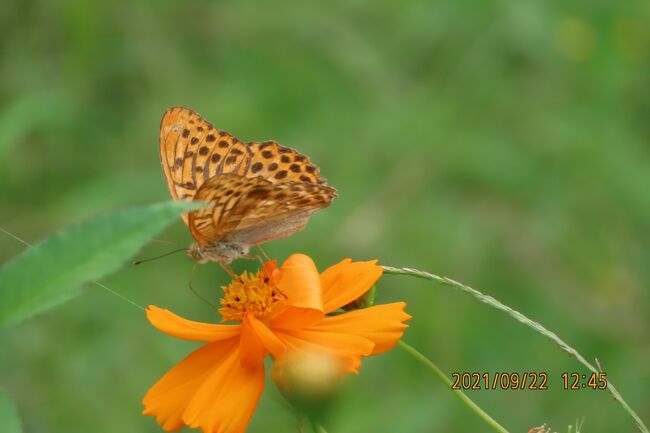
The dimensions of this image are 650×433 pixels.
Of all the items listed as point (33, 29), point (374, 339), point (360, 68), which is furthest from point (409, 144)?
point (374, 339)

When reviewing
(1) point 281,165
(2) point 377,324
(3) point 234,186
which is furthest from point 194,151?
(2) point 377,324

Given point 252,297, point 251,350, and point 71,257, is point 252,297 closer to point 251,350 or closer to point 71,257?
point 251,350

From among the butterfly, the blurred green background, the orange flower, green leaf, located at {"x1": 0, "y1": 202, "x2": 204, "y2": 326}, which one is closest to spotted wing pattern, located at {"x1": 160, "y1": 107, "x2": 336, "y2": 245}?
the butterfly

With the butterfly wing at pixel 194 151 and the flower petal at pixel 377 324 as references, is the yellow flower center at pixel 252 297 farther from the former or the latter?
the butterfly wing at pixel 194 151

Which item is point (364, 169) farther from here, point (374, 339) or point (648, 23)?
point (374, 339)

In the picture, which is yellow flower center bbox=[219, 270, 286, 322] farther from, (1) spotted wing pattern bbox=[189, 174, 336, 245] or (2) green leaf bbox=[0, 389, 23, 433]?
(2) green leaf bbox=[0, 389, 23, 433]

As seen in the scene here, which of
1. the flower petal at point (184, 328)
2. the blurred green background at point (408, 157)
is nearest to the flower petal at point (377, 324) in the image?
the flower petal at point (184, 328)
